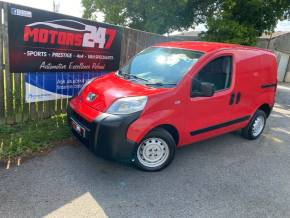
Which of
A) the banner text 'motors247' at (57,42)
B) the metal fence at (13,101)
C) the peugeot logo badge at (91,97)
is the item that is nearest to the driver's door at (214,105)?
the peugeot logo badge at (91,97)

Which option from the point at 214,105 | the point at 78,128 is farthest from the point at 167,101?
the point at 78,128

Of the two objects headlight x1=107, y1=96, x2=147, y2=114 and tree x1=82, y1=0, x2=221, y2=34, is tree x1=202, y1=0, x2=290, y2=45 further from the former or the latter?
headlight x1=107, y1=96, x2=147, y2=114

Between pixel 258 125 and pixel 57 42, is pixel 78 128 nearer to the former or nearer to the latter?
pixel 57 42

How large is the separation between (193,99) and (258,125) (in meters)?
2.27

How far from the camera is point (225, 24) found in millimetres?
10852

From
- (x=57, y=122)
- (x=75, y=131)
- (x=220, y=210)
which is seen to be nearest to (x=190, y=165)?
(x=220, y=210)

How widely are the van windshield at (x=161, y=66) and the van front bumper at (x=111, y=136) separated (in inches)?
32.1

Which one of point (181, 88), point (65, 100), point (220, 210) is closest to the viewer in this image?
point (220, 210)

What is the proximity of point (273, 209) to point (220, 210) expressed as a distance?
666 millimetres

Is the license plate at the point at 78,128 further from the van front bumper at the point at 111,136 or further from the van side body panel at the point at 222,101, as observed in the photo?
the van side body panel at the point at 222,101

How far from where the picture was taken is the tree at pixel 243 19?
10.9 m

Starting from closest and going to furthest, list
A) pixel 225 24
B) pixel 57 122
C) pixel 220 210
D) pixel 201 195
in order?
pixel 220 210
pixel 201 195
pixel 57 122
pixel 225 24

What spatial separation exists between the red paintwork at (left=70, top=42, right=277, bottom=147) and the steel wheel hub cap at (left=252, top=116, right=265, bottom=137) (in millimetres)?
343

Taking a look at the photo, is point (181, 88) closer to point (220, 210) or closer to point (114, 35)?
point (220, 210)
